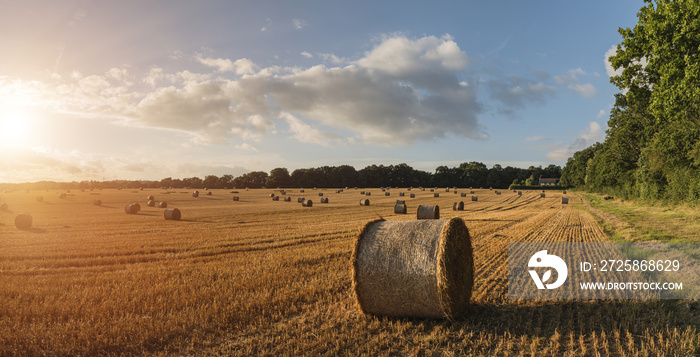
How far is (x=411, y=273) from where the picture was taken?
24.3 feet

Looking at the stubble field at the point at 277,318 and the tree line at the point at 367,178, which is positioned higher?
the tree line at the point at 367,178

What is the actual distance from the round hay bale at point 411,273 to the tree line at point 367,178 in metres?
103

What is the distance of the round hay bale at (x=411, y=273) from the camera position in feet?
23.9

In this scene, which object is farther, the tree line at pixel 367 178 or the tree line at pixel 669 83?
the tree line at pixel 367 178

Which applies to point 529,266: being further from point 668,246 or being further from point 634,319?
point 668,246

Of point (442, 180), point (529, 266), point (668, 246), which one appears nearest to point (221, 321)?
point (529, 266)

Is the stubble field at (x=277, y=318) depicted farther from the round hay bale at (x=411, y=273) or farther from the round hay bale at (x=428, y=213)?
the round hay bale at (x=428, y=213)

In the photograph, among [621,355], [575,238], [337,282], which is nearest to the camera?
[621,355]

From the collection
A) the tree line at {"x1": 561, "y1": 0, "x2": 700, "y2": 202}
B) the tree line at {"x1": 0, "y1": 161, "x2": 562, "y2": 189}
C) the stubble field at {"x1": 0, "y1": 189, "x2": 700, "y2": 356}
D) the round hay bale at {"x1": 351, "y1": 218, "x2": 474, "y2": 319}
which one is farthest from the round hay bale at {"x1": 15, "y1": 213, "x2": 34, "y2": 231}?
the tree line at {"x1": 0, "y1": 161, "x2": 562, "y2": 189}

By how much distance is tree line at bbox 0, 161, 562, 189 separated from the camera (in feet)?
352

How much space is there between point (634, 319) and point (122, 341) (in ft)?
29.8

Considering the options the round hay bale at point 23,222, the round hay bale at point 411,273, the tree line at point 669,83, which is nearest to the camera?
the round hay bale at point 411,273

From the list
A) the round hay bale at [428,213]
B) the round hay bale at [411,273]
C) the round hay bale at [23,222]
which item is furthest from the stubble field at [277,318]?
the round hay bale at [23,222]

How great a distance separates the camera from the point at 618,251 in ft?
44.0
